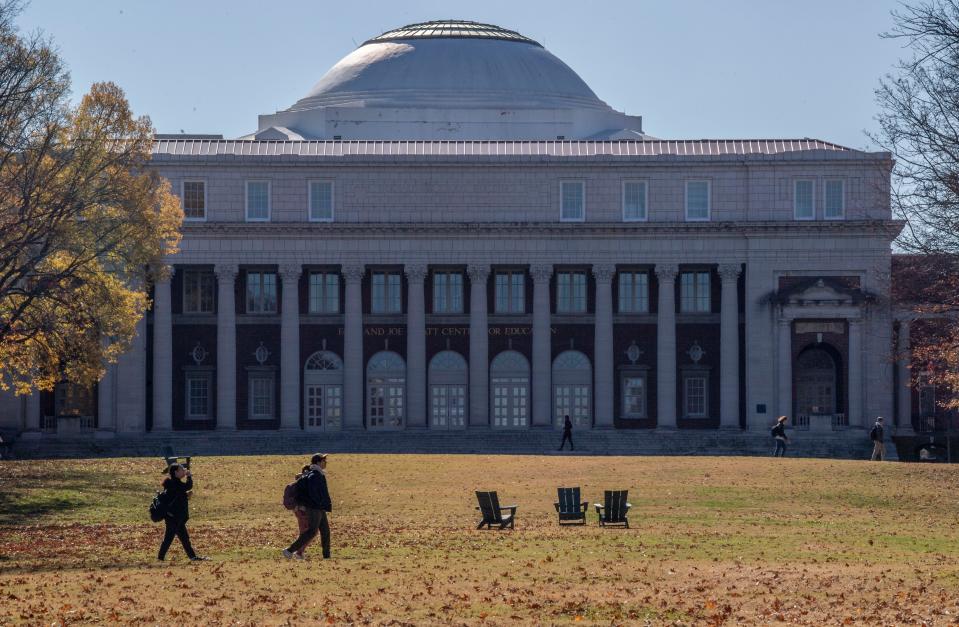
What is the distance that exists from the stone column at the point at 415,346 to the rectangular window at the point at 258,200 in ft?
25.2

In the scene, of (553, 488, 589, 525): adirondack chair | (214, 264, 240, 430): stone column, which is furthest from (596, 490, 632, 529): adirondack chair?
(214, 264, 240, 430): stone column

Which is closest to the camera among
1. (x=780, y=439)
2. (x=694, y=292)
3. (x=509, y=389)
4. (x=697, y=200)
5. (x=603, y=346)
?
(x=780, y=439)

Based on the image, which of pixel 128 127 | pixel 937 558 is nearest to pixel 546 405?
pixel 128 127

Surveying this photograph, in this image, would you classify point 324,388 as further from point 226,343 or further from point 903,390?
point 903,390

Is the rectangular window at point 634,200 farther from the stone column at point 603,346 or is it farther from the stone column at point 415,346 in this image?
the stone column at point 415,346

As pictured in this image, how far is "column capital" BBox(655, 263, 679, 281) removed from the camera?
3797 inches

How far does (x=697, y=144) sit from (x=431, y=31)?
1035 inches

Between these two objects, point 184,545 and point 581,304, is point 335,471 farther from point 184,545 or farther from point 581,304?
point 581,304

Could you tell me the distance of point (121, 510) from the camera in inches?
2203

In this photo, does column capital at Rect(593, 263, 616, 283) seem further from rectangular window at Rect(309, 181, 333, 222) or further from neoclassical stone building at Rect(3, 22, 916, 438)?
rectangular window at Rect(309, 181, 333, 222)

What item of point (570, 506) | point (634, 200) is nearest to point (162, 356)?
point (634, 200)

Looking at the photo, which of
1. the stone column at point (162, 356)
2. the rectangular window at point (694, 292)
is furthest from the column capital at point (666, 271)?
the stone column at point (162, 356)

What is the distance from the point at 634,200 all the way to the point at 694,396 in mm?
10230

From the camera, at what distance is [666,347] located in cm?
9638
